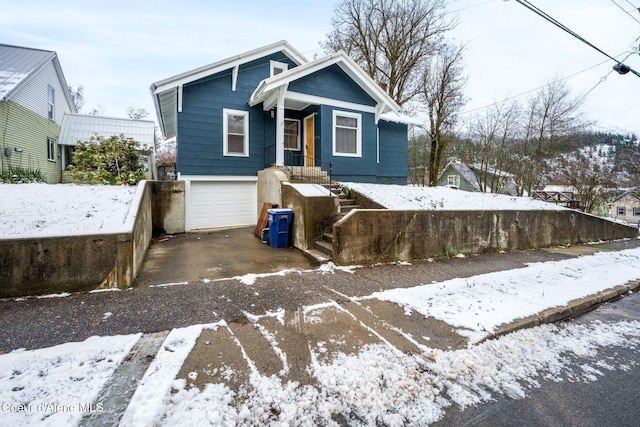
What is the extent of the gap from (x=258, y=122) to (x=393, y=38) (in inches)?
531

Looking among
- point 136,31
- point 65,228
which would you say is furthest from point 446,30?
point 65,228

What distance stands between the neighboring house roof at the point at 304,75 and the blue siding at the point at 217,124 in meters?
0.75

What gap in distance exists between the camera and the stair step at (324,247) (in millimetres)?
6445

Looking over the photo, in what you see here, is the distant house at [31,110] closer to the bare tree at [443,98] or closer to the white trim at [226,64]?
the white trim at [226,64]

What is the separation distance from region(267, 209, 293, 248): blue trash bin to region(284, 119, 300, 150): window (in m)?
5.31

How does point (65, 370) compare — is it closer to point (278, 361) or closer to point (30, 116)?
point (278, 361)

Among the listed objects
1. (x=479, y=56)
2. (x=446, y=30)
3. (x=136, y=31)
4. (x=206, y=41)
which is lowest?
(x=136, y=31)

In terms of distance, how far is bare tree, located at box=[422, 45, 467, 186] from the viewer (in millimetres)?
19375

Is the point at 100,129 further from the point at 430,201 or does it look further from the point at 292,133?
the point at 430,201

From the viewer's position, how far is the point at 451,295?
456 centimetres

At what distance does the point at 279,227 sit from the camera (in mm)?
7723

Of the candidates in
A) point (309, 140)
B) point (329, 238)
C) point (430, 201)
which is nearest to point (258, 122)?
point (309, 140)

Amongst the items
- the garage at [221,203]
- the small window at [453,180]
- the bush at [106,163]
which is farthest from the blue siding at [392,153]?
the small window at [453,180]

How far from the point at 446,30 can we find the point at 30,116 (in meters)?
24.0
